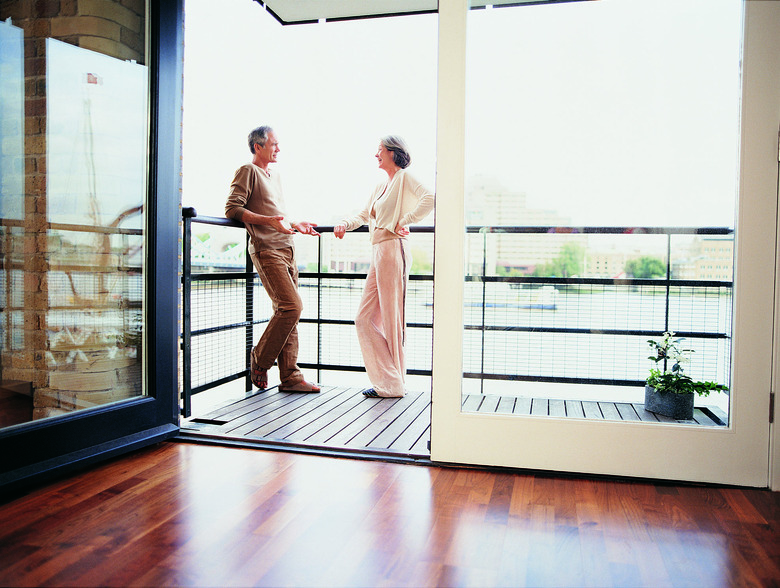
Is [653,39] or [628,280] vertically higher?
[653,39]

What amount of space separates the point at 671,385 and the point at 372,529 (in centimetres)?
123

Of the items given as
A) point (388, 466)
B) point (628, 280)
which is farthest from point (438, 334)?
point (628, 280)

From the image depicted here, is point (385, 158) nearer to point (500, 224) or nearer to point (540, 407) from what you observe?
point (500, 224)

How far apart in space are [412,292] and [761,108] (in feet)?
7.17

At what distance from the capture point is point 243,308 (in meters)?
3.88

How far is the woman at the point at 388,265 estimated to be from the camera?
3570 mm

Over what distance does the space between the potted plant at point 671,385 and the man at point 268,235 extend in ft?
7.03

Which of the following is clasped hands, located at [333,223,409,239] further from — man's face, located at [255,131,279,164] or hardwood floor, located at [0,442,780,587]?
hardwood floor, located at [0,442,780,587]

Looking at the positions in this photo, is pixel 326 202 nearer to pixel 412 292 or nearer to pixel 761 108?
pixel 412 292

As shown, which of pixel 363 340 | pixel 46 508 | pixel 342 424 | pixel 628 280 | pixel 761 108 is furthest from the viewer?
pixel 363 340

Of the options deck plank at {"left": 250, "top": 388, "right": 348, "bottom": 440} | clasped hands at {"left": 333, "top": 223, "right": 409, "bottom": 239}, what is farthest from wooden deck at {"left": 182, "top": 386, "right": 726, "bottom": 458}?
clasped hands at {"left": 333, "top": 223, "right": 409, "bottom": 239}

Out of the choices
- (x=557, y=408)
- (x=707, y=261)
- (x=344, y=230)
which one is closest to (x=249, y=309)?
(x=344, y=230)

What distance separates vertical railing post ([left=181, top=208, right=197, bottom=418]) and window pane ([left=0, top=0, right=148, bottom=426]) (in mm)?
431

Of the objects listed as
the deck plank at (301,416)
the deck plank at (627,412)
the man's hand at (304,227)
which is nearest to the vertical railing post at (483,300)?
the deck plank at (627,412)
